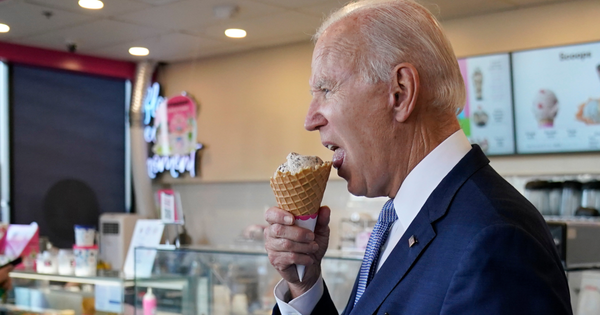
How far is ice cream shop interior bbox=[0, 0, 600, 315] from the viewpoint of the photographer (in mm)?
3111

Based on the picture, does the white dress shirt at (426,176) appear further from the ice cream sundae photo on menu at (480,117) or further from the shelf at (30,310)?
the ice cream sundae photo on menu at (480,117)

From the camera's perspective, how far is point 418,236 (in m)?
1.22

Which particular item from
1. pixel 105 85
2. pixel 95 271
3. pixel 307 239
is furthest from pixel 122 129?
pixel 307 239

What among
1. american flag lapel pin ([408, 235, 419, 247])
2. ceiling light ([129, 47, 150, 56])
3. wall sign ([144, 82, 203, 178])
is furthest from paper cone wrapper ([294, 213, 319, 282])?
wall sign ([144, 82, 203, 178])

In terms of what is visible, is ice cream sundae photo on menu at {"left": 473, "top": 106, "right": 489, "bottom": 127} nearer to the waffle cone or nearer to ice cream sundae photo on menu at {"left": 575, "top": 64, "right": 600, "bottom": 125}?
ice cream sundae photo on menu at {"left": 575, "top": 64, "right": 600, "bottom": 125}

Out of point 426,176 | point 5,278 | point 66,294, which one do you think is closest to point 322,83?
point 426,176

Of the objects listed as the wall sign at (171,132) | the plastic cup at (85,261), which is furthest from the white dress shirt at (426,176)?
the wall sign at (171,132)

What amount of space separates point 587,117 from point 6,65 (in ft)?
17.7

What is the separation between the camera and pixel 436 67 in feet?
4.30

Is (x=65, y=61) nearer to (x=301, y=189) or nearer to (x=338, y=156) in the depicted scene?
(x=301, y=189)

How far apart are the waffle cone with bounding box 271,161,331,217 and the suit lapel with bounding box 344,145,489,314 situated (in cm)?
33

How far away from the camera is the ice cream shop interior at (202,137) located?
10.2 feet

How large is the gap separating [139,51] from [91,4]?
1.82m

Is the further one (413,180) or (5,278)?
(5,278)
